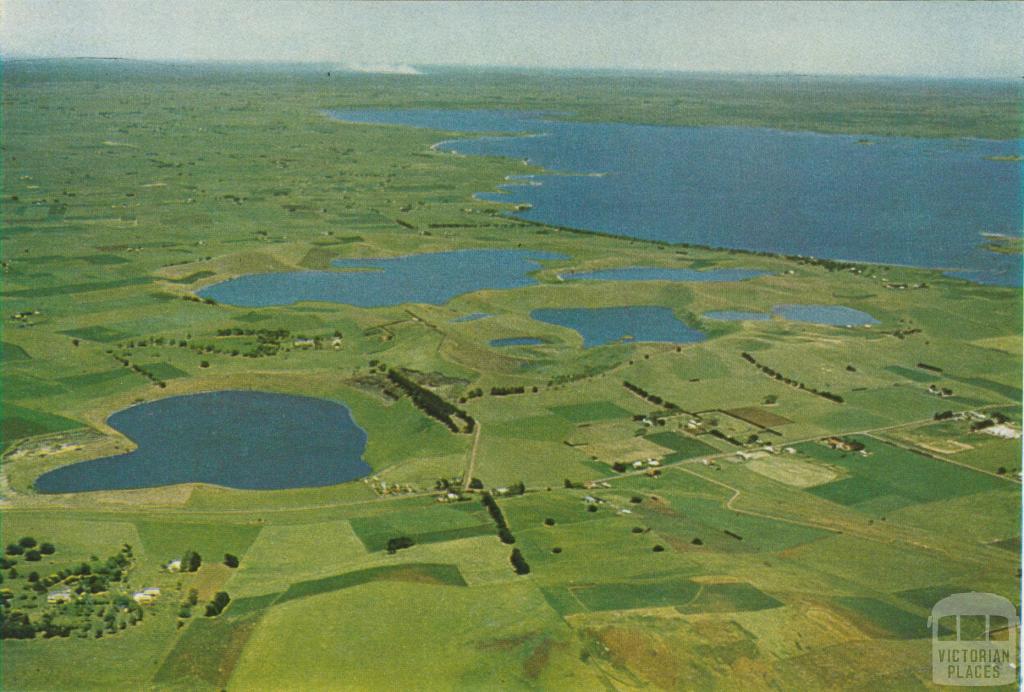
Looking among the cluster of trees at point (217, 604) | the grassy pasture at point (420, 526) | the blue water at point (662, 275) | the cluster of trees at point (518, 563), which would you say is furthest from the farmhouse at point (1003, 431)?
the cluster of trees at point (217, 604)

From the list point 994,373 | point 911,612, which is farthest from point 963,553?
point 994,373

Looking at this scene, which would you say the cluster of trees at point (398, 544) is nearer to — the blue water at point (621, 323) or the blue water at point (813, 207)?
the blue water at point (621, 323)

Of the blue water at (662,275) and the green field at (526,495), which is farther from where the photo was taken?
the blue water at (662,275)

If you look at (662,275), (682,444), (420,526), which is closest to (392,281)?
(662,275)

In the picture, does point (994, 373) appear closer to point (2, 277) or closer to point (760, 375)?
point (760, 375)

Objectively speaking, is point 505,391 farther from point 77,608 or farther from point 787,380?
point 77,608

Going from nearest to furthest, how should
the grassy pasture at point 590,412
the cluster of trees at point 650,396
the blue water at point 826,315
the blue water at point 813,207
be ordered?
the grassy pasture at point 590,412, the cluster of trees at point 650,396, the blue water at point 826,315, the blue water at point 813,207
